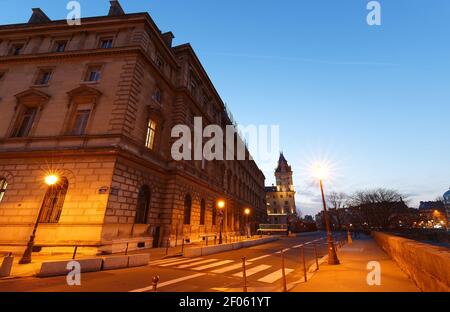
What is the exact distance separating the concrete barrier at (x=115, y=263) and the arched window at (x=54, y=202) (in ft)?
25.0

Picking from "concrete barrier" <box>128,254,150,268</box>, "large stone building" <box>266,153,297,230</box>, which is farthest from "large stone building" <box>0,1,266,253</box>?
"large stone building" <box>266,153,297,230</box>

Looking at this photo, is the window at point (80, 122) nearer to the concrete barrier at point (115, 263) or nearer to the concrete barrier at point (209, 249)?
the concrete barrier at point (115, 263)

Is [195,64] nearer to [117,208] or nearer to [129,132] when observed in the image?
[129,132]

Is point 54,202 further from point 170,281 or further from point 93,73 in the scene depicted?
point 170,281

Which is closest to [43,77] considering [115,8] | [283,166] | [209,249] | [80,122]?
[80,122]

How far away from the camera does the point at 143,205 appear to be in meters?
18.2

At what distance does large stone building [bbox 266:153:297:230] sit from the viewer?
102m

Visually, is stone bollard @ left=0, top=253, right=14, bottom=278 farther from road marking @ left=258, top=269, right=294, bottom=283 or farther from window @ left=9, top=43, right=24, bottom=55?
window @ left=9, top=43, right=24, bottom=55

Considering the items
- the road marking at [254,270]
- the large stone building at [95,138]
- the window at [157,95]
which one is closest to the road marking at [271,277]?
the road marking at [254,270]

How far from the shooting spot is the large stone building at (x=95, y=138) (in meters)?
14.8

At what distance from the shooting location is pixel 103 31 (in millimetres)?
21094

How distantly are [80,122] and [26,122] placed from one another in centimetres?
524
